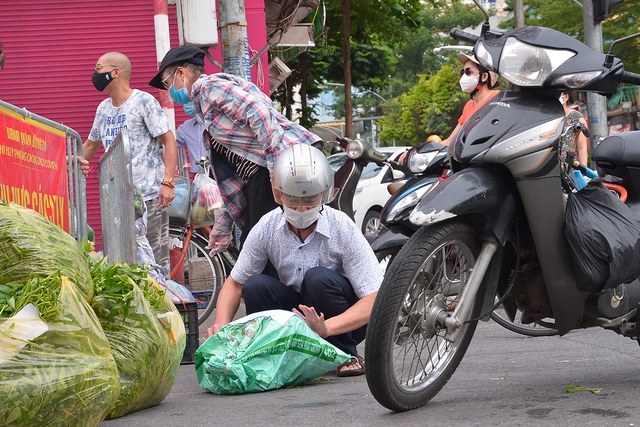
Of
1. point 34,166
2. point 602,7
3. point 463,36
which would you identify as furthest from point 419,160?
→ point 602,7

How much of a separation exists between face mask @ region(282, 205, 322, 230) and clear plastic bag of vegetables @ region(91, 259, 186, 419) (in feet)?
2.39

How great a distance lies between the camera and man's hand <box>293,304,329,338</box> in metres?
4.43

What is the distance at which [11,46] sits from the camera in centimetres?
1067

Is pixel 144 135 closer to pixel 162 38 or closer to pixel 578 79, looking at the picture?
pixel 162 38

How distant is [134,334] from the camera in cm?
394

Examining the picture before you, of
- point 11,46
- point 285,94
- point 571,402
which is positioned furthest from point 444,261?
point 285,94

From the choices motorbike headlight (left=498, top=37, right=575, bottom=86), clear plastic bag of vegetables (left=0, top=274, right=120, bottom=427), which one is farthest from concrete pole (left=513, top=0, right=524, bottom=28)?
clear plastic bag of vegetables (left=0, top=274, right=120, bottom=427)

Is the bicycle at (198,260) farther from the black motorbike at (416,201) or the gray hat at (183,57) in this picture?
the black motorbike at (416,201)

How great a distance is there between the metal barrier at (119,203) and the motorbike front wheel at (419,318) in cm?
236

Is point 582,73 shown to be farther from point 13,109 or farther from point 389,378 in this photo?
point 13,109

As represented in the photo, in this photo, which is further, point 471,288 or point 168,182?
point 168,182

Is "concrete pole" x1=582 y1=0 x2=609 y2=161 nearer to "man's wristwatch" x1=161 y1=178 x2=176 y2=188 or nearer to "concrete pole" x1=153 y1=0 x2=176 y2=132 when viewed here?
"concrete pole" x1=153 y1=0 x2=176 y2=132

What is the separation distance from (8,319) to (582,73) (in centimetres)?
216

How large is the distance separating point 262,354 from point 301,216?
65 cm
